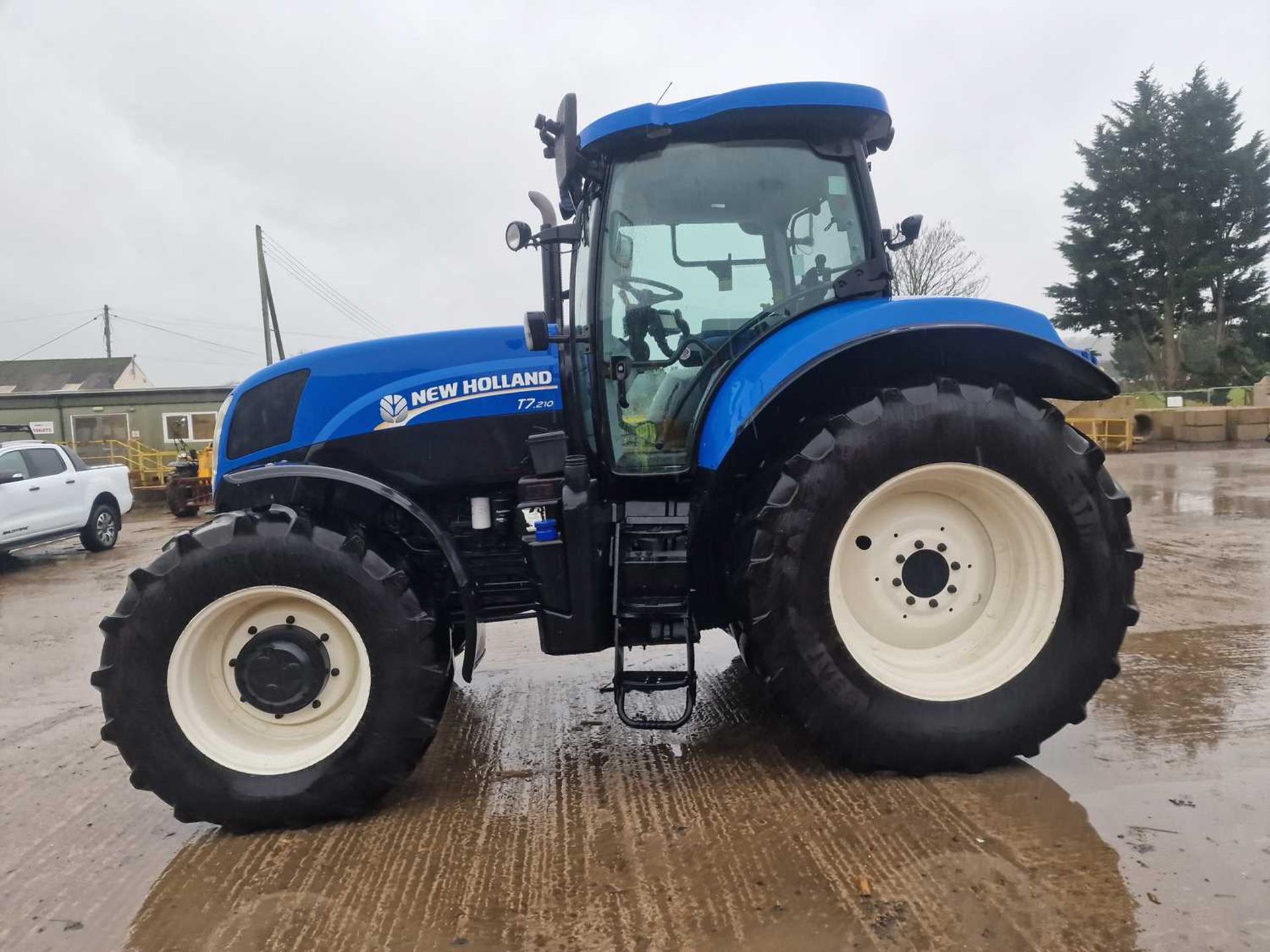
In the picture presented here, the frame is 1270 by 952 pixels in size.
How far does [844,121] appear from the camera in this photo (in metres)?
3.06

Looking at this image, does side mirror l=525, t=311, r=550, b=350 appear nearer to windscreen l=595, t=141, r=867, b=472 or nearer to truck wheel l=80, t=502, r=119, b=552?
windscreen l=595, t=141, r=867, b=472

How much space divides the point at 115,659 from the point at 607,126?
2401 millimetres

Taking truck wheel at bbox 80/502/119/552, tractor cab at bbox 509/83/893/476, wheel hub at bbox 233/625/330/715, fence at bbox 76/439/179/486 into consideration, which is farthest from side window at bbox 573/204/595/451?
fence at bbox 76/439/179/486

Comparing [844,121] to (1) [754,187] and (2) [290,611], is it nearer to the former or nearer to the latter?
(1) [754,187]

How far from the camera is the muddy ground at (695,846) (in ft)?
7.00

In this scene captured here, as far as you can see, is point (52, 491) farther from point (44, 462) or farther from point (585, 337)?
point (585, 337)

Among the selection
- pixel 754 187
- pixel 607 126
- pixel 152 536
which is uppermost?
pixel 607 126

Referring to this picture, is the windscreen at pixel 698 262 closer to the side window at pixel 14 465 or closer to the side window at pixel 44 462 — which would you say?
the side window at pixel 14 465

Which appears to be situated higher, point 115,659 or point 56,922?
point 115,659

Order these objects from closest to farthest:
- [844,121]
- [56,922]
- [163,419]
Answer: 1. [56,922]
2. [844,121]
3. [163,419]

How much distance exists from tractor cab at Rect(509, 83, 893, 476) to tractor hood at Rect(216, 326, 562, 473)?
0.63 ft

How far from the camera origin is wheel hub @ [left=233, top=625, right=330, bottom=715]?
2760mm

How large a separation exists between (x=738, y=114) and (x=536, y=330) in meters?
1.06

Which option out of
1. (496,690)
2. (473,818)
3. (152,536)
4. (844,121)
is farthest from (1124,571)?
(152,536)
